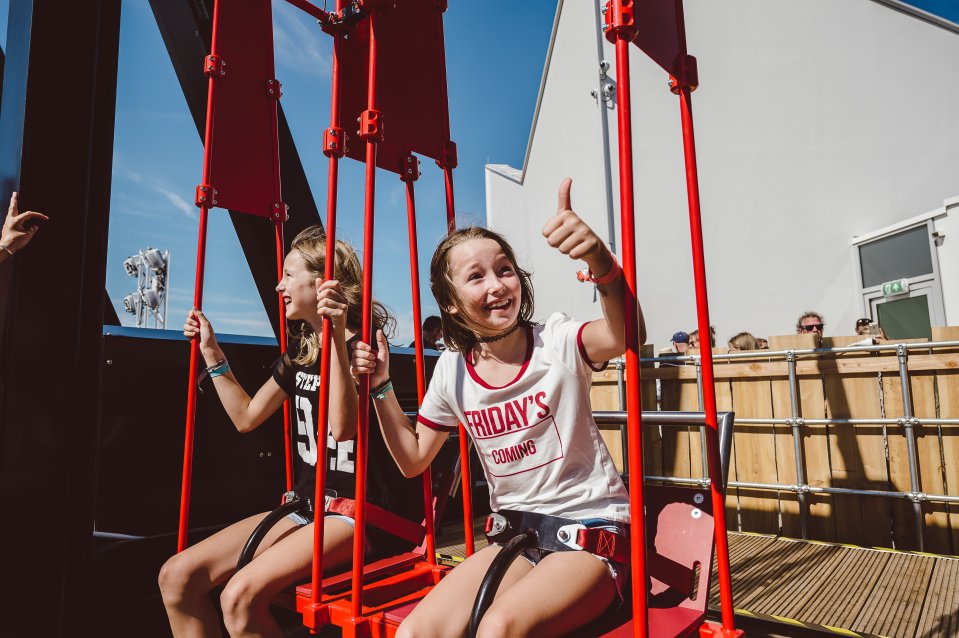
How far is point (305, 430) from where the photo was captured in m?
2.13

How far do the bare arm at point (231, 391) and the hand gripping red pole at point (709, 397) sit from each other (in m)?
1.57

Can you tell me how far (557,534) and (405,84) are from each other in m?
1.54

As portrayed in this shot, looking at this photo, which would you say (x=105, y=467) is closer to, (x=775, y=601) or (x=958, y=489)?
(x=775, y=601)

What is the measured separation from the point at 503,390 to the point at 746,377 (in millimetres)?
3379

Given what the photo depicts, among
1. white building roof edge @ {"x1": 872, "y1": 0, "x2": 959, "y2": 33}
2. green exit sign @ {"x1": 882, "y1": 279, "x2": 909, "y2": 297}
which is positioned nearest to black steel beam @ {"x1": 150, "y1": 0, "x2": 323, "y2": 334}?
green exit sign @ {"x1": 882, "y1": 279, "x2": 909, "y2": 297}

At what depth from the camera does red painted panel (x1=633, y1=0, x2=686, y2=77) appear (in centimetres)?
123

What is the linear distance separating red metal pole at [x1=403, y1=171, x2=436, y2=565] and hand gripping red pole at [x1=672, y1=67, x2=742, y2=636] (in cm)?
89

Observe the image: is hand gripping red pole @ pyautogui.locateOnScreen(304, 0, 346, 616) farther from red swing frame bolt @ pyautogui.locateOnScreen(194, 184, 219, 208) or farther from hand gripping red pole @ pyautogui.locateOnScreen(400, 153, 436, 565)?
red swing frame bolt @ pyautogui.locateOnScreen(194, 184, 219, 208)

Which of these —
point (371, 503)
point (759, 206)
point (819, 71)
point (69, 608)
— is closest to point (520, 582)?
point (371, 503)

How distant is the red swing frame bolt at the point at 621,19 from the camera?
1.15 metres

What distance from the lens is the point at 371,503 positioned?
186cm

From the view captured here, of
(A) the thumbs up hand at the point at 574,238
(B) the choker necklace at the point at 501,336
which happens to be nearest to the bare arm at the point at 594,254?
(A) the thumbs up hand at the point at 574,238

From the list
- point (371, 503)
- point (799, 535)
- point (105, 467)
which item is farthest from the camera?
point (799, 535)

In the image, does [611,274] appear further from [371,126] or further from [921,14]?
[921,14]
